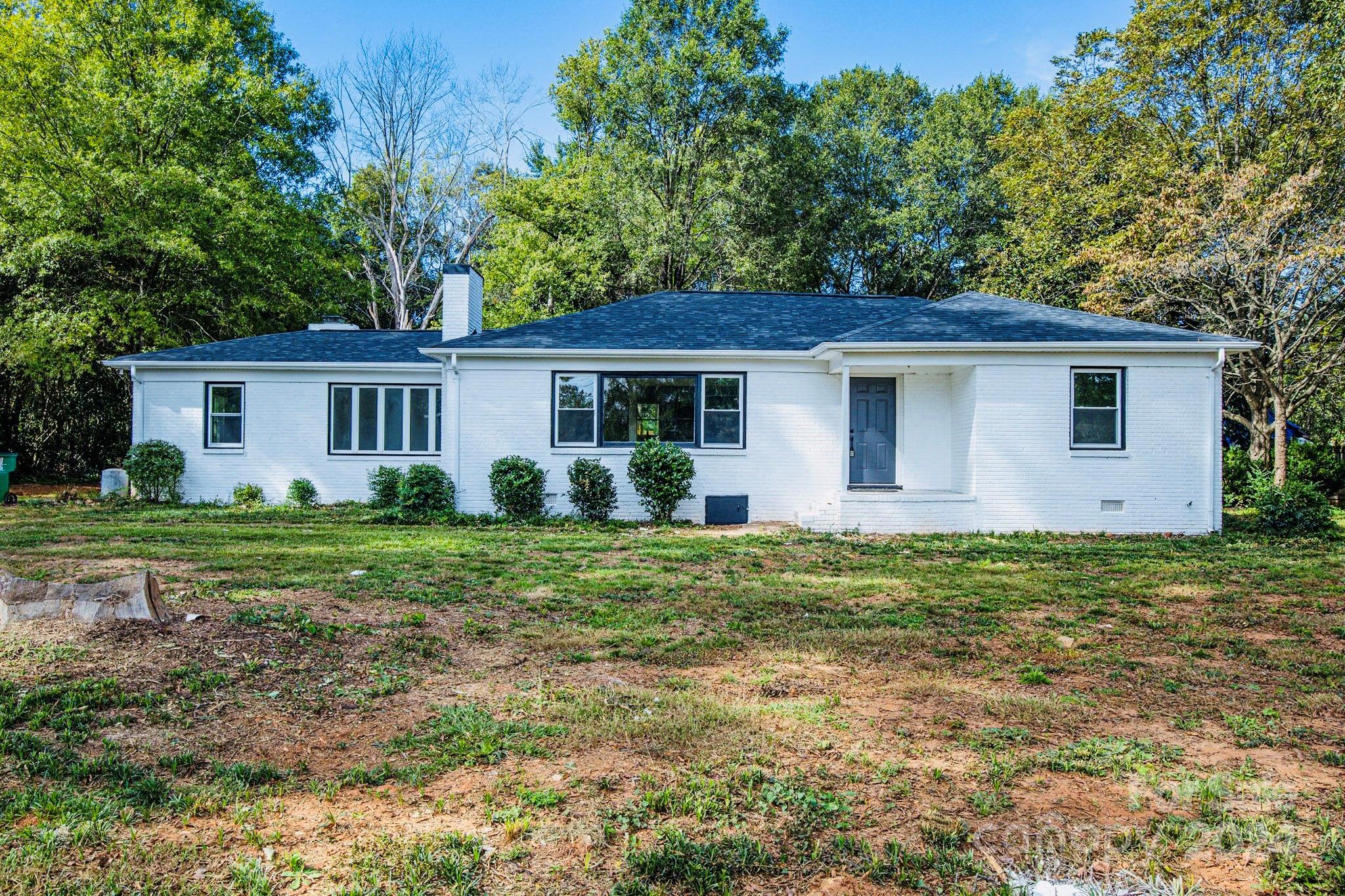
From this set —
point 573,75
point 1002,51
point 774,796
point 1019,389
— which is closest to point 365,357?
point 1019,389

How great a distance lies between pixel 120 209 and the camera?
60.7ft

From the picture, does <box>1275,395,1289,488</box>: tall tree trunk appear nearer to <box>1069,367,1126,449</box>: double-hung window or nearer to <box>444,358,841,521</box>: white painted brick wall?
<box>1069,367,1126,449</box>: double-hung window

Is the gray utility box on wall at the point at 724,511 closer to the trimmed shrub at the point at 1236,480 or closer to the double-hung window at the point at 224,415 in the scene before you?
the double-hung window at the point at 224,415

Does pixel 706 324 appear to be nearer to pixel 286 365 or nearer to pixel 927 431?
pixel 927 431

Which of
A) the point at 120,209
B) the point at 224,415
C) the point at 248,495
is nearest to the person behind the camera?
the point at 248,495

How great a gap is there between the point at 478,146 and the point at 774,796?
103 feet

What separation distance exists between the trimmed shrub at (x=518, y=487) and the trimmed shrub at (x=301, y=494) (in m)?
4.23

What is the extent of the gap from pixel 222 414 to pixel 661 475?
906 cm

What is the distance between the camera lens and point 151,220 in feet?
61.8

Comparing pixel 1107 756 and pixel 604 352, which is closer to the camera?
pixel 1107 756

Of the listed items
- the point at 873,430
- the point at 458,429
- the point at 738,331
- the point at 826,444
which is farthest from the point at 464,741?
the point at 738,331

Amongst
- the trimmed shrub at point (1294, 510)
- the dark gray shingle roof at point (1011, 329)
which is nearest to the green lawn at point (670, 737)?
the trimmed shrub at point (1294, 510)

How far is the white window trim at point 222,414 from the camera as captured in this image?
15414 mm

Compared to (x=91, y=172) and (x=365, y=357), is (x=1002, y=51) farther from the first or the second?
(x=91, y=172)
